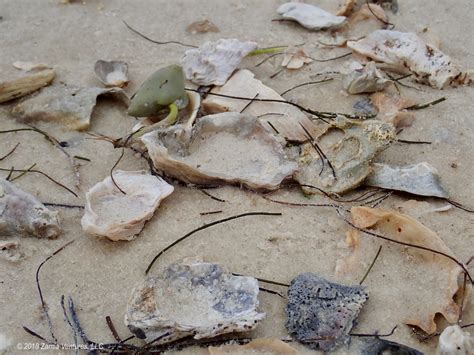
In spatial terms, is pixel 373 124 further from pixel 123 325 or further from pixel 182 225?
pixel 123 325

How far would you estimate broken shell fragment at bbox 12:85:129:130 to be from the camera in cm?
271

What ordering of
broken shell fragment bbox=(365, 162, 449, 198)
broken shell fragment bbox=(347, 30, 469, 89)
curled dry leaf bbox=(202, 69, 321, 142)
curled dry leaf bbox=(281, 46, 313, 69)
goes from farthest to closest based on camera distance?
1. curled dry leaf bbox=(281, 46, 313, 69)
2. broken shell fragment bbox=(347, 30, 469, 89)
3. curled dry leaf bbox=(202, 69, 321, 142)
4. broken shell fragment bbox=(365, 162, 449, 198)

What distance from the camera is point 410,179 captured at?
91.6 inches

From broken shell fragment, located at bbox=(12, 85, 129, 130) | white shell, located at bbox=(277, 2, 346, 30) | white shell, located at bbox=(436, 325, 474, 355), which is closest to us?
white shell, located at bbox=(436, 325, 474, 355)

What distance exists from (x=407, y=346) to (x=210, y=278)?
2.01ft

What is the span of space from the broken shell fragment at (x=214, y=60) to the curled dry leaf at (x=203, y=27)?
1.05ft

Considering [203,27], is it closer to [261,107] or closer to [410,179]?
[261,107]

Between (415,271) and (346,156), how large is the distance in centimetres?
56

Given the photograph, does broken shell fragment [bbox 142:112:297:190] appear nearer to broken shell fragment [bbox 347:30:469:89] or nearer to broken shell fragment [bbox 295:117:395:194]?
broken shell fragment [bbox 295:117:395:194]

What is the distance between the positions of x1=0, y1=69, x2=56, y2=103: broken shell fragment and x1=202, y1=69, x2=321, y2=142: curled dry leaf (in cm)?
76

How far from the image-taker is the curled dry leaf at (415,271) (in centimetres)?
190

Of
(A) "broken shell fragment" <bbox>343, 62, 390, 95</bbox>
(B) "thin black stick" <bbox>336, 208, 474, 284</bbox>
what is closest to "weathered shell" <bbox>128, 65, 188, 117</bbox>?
(A) "broken shell fragment" <bbox>343, 62, 390, 95</bbox>

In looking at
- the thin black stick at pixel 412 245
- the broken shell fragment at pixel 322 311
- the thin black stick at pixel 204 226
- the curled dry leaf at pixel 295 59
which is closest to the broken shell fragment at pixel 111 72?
the curled dry leaf at pixel 295 59

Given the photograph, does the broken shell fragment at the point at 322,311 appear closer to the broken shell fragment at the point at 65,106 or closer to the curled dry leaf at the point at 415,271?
the curled dry leaf at the point at 415,271
